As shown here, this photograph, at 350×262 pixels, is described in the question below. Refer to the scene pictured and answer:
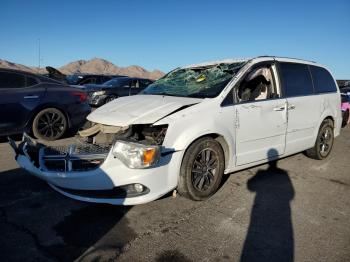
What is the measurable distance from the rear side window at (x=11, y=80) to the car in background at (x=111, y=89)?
22.4 feet

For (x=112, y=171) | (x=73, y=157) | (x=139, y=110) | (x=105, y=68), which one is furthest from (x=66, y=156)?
(x=105, y=68)

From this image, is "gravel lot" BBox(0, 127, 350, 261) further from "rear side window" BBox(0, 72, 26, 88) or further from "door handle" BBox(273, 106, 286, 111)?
"rear side window" BBox(0, 72, 26, 88)

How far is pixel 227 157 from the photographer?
14.0 ft

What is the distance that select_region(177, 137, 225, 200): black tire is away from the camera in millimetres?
3781

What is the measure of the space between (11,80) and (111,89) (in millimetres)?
7430

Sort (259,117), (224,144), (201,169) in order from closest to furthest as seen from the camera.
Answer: (201,169) → (224,144) → (259,117)

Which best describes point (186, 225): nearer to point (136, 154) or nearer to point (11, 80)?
point (136, 154)

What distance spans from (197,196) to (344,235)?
154 cm

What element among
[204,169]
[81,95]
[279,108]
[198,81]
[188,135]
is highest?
[198,81]

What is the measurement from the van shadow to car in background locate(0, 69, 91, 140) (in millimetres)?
4244

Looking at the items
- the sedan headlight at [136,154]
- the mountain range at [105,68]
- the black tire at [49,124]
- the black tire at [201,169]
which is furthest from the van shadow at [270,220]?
the mountain range at [105,68]

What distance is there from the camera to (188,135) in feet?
12.2

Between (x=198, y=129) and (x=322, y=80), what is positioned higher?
(x=322, y=80)

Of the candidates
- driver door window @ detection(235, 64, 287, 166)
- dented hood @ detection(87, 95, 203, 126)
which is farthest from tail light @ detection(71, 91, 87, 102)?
driver door window @ detection(235, 64, 287, 166)
